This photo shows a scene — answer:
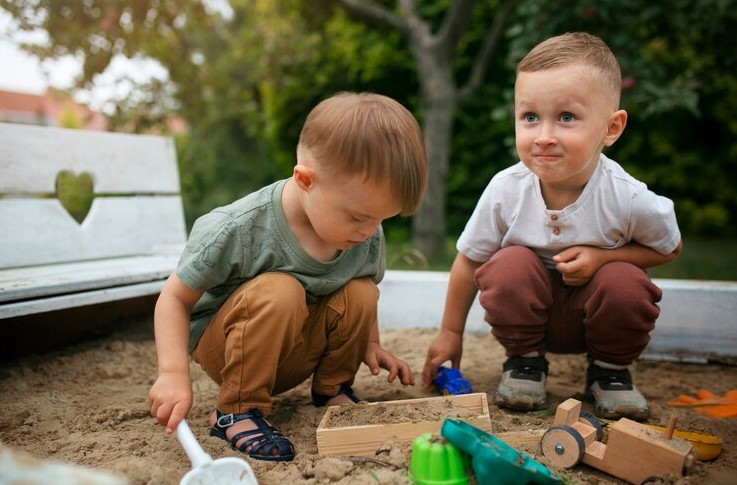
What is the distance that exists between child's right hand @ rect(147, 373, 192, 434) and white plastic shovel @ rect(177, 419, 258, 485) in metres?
0.12

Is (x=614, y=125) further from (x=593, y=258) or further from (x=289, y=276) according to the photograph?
(x=289, y=276)

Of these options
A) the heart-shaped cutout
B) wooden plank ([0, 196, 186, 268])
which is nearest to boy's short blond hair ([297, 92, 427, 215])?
wooden plank ([0, 196, 186, 268])

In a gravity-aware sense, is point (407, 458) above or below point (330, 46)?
below

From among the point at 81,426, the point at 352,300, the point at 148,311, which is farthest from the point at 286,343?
the point at 148,311

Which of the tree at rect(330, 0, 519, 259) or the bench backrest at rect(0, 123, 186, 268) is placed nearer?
the bench backrest at rect(0, 123, 186, 268)

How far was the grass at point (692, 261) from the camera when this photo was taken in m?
3.63

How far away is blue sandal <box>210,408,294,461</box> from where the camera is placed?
146 cm

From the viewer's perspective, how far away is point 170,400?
4.53 ft

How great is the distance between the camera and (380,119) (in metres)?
1.43

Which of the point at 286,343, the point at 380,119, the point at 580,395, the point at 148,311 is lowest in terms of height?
the point at 148,311

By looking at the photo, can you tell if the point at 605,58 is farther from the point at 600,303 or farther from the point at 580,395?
the point at 580,395

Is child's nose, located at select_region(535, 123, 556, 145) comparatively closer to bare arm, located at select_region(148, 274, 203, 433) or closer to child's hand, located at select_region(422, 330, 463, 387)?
child's hand, located at select_region(422, 330, 463, 387)

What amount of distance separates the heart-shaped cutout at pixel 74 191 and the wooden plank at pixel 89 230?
0.10 m

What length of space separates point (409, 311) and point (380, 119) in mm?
1413
